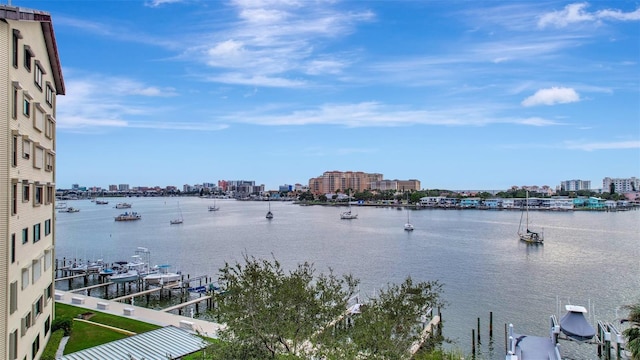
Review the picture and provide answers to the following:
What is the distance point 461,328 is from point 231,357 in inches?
828

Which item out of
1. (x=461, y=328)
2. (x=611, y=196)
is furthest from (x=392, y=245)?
(x=611, y=196)

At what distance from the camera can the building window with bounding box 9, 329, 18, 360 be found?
1385 cm

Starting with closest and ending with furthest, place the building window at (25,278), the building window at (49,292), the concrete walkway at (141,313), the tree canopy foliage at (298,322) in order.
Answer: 1. the tree canopy foliage at (298,322)
2. the building window at (25,278)
3. the building window at (49,292)
4. the concrete walkway at (141,313)

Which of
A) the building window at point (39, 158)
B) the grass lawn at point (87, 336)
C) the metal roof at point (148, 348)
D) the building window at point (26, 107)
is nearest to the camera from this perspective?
the building window at point (26, 107)

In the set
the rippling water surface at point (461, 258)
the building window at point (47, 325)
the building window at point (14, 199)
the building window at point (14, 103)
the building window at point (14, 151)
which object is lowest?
the rippling water surface at point (461, 258)

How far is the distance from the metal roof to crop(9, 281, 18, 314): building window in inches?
134

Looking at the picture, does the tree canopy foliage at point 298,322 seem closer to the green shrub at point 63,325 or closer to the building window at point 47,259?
the building window at point 47,259

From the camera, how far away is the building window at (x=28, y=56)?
620 inches

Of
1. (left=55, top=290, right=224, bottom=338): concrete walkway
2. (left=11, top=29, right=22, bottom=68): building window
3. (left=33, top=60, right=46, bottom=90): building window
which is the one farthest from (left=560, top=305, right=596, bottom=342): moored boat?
(left=33, top=60, right=46, bottom=90): building window

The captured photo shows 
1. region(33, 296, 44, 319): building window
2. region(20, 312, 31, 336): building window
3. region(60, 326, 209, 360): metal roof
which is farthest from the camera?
region(33, 296, 44, 319): building window

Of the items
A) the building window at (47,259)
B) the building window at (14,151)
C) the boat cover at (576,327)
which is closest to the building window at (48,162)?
the building window at (47,259)

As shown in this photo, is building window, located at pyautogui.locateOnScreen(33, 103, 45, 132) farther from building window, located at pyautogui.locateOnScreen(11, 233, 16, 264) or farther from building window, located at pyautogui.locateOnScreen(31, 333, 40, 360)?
building window, located at pyautogui.locateOnScreen(31, 333, 40, 360)

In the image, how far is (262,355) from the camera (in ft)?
46.4

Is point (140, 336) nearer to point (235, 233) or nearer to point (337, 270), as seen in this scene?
point (337, 270)
